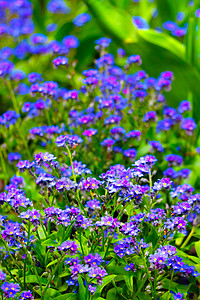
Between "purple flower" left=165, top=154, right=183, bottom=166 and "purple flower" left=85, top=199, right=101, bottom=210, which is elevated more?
"purple flower" left=85, top=199, right=101, bottom=210

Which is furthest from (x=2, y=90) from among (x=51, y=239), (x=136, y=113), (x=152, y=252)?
(x=152, y=252)

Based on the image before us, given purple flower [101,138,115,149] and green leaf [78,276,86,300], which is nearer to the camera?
green leaf [78,276,86,300]

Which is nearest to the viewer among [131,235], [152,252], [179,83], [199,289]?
[131,235]

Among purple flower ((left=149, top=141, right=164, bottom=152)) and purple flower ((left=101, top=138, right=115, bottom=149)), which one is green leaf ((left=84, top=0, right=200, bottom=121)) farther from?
purple flower ((left=101, top=138, right=115, bottom=149))

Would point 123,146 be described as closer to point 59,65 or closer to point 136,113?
point 136,113

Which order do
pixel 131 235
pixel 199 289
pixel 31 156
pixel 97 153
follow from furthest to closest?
pixel 31 156, pixel 97 153, pixel 199 289, pixel 131 235

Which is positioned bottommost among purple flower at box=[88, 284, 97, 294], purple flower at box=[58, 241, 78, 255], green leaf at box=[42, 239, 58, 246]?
green leaf at box=[42, 239, 58, 246]

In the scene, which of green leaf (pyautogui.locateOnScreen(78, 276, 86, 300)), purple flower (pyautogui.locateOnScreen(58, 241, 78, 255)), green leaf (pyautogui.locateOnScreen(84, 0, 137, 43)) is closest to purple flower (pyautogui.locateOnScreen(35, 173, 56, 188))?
purple flower (pyautogui.locateOnScreen(58, 241, 78, 255))

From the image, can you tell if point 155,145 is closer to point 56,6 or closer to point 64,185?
point 64,185

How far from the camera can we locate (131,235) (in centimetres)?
174

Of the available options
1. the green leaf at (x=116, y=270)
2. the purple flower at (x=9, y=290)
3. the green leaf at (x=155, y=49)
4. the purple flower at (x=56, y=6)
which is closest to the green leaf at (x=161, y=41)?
the green leaf at (x=155, y=49)

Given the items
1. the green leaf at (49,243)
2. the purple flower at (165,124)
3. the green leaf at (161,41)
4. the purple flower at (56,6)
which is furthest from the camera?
the purple flower at (56,6)

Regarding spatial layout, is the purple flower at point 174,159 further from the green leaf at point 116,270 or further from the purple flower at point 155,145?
the green leaf at point 116,270

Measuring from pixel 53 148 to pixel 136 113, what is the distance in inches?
28.4
